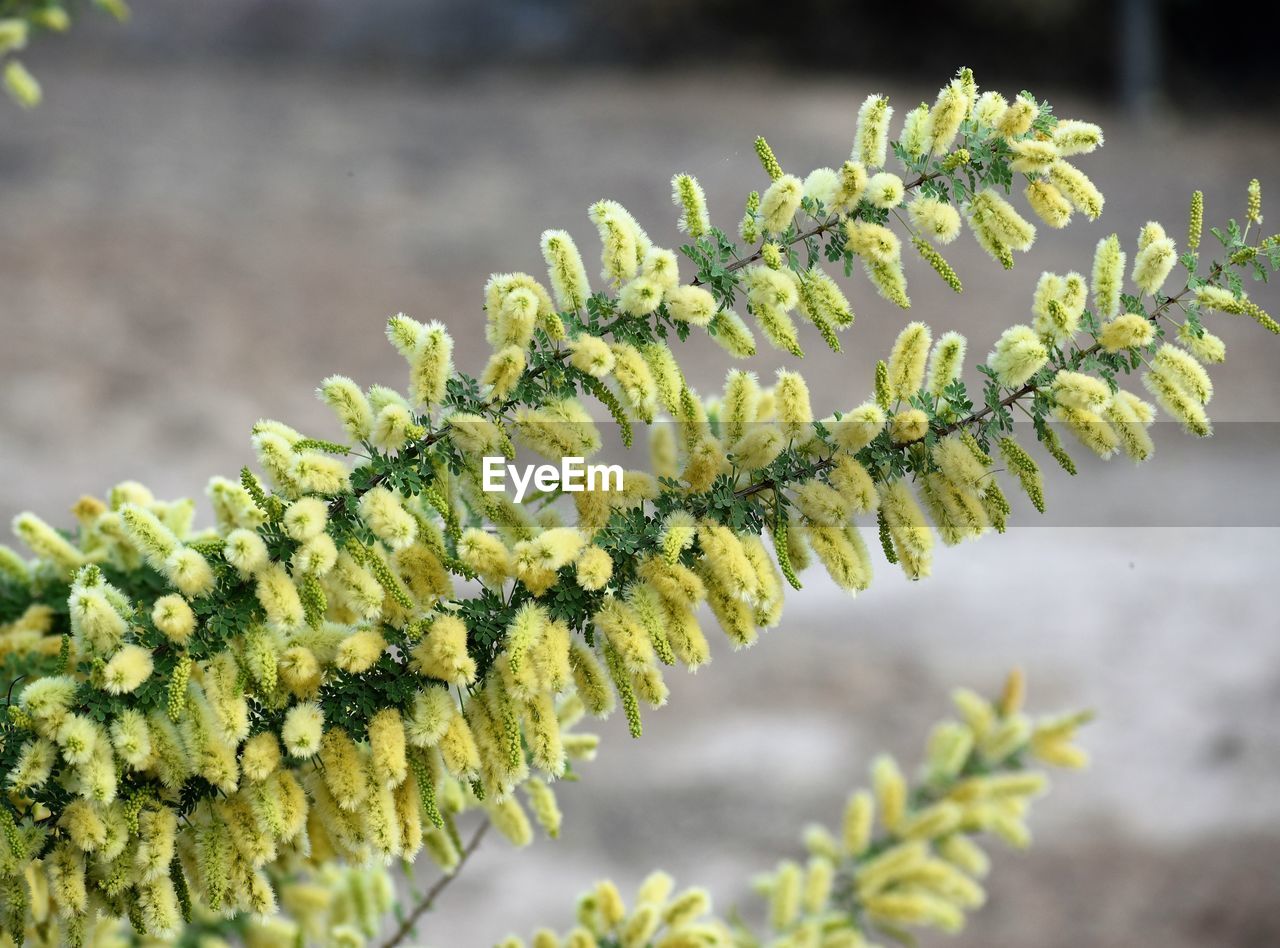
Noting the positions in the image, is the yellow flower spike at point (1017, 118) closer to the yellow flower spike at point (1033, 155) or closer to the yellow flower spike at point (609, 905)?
the yellow flower spike at point (1033, 155)

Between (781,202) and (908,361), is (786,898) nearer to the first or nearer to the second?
(908,361)

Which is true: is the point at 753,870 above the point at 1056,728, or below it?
above

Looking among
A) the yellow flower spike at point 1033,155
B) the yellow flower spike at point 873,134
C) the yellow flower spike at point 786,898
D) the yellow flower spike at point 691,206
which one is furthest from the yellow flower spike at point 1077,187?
the yellow flower spike at point 786,898

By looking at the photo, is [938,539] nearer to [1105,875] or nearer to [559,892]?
[559,892]

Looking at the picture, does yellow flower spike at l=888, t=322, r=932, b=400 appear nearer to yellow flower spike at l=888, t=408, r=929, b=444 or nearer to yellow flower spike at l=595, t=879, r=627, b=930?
yellow flower spike at l=888, t=408, r=929, b=444

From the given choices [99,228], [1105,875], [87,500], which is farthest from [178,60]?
[87,500]

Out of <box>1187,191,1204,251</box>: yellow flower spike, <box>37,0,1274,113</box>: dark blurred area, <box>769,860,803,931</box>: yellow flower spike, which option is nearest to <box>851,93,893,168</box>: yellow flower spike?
<box>1187,191,1204,251</box>: yellow flower spike

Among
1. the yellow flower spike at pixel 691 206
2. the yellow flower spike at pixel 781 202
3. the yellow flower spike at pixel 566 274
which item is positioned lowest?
the yellow flower spike at pixel 781 202

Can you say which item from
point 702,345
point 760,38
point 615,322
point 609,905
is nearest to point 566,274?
point 615,322
